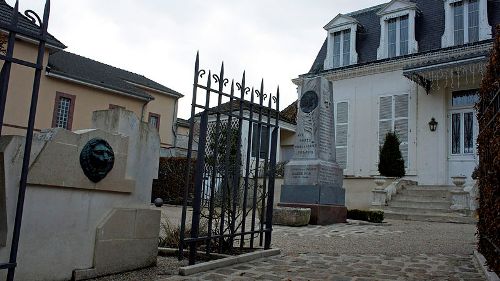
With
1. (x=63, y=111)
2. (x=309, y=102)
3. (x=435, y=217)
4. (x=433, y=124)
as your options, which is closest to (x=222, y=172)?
(x=309, y=102)

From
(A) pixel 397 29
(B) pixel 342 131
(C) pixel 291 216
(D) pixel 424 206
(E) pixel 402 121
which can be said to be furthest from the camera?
(B) pixel 342 131

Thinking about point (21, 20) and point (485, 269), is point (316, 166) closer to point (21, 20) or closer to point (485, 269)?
point (485, 269)

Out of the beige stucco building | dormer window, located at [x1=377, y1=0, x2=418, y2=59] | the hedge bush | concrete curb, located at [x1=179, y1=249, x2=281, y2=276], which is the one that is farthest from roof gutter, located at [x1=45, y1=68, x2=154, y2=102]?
concrete curb, located at [x1=179, y1=249, x2=281, y2=276]

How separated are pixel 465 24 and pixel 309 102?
9.99 metres

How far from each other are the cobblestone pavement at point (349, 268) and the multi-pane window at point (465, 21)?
14.1 m

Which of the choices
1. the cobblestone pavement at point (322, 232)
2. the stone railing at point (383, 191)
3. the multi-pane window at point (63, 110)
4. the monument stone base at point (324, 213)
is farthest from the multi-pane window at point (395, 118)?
the multi-pane window at point (63, 110)

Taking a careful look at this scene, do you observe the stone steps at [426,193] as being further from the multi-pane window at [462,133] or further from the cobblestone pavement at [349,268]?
the cobblestone pavement at [349,268]

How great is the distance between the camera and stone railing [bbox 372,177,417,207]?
47.2ft

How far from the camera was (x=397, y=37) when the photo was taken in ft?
63.9

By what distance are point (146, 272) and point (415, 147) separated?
15.7 meters

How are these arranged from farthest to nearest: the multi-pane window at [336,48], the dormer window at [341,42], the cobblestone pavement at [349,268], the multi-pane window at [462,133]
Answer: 1. the multi-pane window at [336,48]
2. the dormer window at [341,42]
3. the multi-pane window at [462,133]
4. the cobblestone pavement at [349,268]

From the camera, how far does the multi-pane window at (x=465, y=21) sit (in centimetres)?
1725

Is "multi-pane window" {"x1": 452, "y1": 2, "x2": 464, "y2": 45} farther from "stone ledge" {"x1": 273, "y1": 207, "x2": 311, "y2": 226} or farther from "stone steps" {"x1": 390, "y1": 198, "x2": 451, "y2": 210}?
"stone ledge" {"x1": 273, "y1": 207, "x2": 311, "y2": 226}

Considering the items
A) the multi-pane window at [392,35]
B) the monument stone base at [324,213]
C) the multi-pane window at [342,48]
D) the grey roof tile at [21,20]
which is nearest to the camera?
the monument stone base at [324,213]
